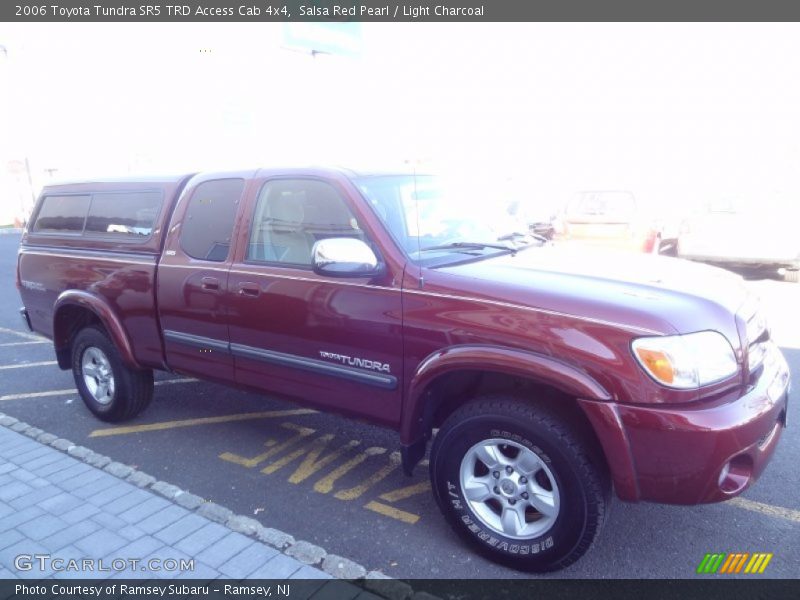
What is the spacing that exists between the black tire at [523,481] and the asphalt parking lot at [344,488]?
139 mm

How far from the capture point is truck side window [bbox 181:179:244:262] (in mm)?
3803

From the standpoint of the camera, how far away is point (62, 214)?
495cm

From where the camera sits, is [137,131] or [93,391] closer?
[93,391]

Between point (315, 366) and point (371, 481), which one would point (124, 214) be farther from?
point (371, 481)

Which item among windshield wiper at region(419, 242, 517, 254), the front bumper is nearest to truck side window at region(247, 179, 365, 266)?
windshield wiper at region(419, 242, 517, 254)

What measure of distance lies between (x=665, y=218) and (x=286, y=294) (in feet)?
33.2

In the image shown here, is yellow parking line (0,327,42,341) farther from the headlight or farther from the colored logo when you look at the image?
the colored logo

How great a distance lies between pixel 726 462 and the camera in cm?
244

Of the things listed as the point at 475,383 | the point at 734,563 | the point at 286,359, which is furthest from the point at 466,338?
the point at 734,563

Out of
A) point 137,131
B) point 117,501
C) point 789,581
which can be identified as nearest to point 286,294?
point 117,501

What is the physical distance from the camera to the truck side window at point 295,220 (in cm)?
338

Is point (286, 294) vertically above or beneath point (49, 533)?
above

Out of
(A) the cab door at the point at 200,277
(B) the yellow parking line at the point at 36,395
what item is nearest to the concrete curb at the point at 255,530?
(A) the cab door at the point at 200,277

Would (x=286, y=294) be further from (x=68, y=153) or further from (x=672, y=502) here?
(x=68, y=153)
